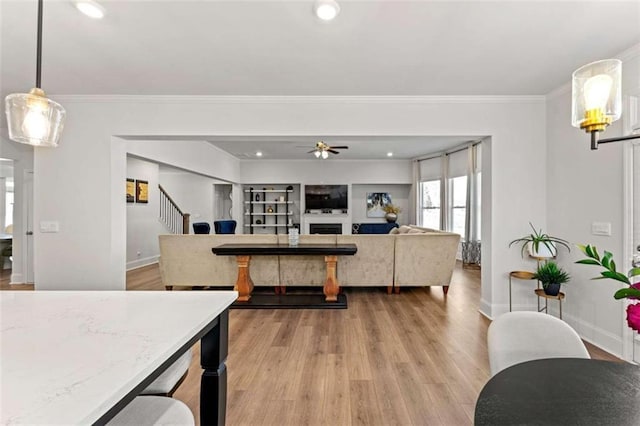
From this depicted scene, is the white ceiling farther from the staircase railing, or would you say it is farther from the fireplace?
the fireplace

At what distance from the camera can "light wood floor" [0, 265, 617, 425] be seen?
201 cm

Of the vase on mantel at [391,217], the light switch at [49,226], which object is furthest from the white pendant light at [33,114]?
the vase on mantel at [391,217]

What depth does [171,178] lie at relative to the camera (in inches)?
356

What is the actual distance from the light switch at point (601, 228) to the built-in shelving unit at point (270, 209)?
742 cm

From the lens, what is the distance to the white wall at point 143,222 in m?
6.45

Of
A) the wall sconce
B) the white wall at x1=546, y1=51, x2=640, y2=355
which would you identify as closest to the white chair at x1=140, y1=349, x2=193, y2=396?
the wall sconce

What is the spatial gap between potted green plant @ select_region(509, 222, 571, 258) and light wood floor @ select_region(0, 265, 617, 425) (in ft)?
3.11

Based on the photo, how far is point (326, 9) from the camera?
1978mm

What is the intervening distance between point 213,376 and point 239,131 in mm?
2963

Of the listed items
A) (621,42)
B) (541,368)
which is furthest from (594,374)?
(621,42)

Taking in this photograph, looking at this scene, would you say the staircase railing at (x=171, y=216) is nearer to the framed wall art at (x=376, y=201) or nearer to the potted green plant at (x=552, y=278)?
the framed wall art at (x=376, y=201)

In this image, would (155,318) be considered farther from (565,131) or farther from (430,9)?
(565,131)

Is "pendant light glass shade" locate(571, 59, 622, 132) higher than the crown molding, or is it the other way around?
the crown molding

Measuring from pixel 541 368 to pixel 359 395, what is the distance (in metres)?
1.38
